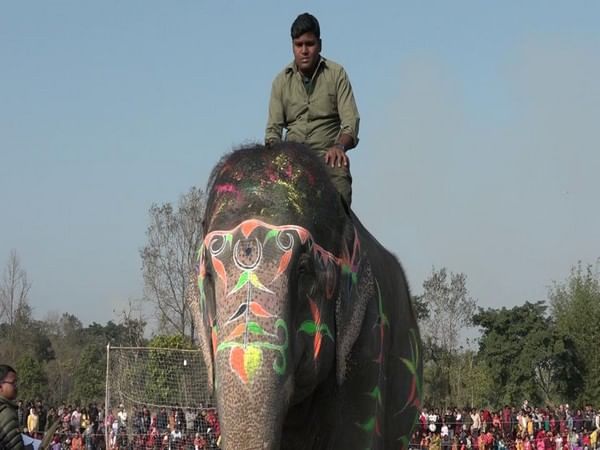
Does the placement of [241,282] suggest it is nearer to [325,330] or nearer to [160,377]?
[325,330]

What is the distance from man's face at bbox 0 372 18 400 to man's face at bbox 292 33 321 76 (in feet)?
13.3

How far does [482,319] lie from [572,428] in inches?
1106

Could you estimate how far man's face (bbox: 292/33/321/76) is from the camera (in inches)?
230

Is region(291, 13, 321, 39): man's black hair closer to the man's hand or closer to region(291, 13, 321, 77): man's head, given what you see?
region(291, 13, 321, 77): man's head

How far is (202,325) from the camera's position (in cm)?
470

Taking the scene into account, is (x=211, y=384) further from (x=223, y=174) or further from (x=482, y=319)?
(x=482, y=319)

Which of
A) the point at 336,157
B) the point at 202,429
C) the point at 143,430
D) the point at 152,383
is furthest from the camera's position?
the point at 152,383

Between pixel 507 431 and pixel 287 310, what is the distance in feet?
101

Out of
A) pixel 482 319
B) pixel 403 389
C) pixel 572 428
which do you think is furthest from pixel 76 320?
pixel 403 389

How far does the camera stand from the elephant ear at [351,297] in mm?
4840

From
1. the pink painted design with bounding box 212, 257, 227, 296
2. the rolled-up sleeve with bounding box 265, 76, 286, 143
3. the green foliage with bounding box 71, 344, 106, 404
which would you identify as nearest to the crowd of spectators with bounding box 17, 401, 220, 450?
the rolled-up sleeve with bounding box 265, 76, 286, 143

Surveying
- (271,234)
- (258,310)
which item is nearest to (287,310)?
(258,310)

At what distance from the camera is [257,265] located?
4375mm

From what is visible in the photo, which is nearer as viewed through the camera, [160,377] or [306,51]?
[306,51]
